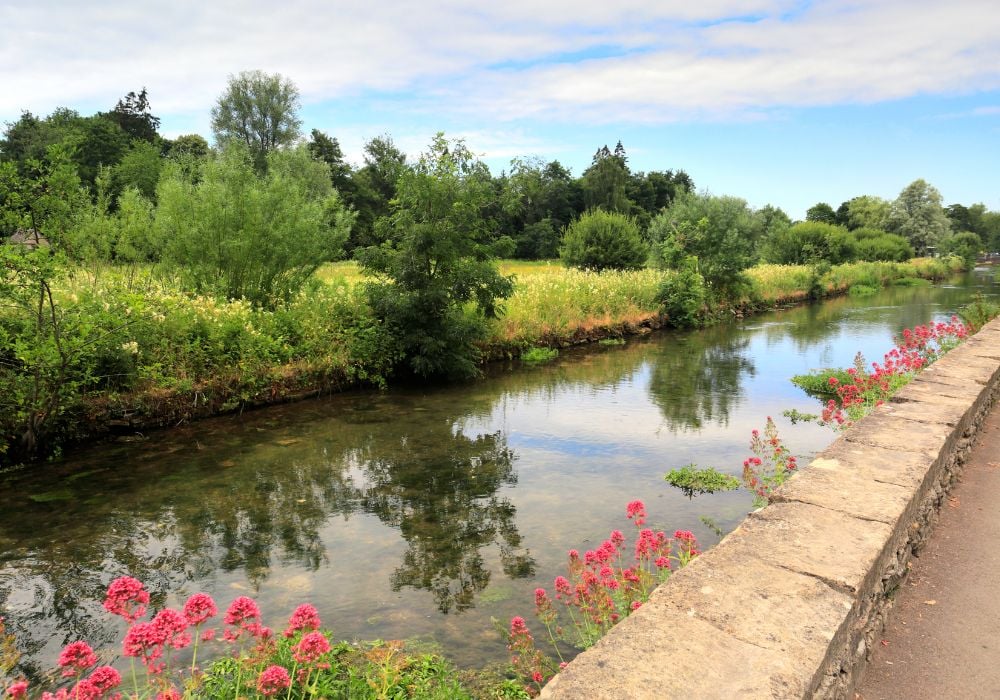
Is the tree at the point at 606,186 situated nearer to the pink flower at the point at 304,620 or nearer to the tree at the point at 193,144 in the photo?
the tree at the point at 193,144

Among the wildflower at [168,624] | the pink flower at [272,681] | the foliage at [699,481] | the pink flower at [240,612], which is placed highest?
the wildflower at [168,624]

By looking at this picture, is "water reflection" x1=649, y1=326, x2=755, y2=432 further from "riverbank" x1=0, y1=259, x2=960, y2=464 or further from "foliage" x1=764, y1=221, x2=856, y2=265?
"foliage" x1=764, y1=221, x2=856, y2=265

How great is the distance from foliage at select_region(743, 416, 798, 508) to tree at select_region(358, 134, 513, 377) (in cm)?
559

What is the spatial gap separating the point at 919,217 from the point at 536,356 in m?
65.6

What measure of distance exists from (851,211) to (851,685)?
7964cm

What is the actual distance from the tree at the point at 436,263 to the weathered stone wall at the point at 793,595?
776cm

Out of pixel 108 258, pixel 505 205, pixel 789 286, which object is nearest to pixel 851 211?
pixel 789 286

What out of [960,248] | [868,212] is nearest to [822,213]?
[868,212]

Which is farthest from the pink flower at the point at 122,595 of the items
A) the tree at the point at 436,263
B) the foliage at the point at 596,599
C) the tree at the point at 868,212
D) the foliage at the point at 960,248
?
the tree at the point at 868,212

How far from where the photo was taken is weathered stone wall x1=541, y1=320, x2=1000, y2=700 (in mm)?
2105

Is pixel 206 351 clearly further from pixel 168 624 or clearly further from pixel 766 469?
pixel 168 624

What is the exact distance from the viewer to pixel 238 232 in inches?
442

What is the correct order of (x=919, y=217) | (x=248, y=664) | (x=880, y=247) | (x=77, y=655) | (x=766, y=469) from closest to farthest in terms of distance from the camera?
(x=77, y=655) → (x=248, y=664) → (x=766, y=469) → (x=880, y=247) → (x=919, y=217)

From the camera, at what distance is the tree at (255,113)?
45.5 meters
